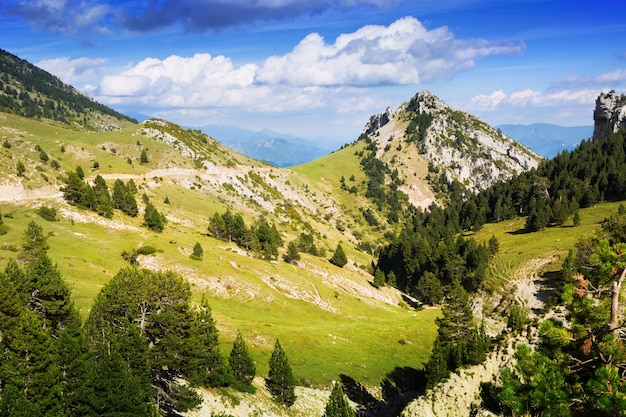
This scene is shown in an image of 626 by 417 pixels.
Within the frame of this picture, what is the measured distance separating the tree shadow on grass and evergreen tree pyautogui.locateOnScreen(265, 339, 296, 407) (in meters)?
11.3

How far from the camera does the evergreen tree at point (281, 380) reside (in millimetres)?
44500

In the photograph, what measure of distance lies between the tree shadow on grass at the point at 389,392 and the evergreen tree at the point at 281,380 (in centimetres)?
1130

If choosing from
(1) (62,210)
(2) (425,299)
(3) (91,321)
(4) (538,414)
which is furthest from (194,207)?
(4) (538,414)

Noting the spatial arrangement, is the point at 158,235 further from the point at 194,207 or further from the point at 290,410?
the point at 290,410

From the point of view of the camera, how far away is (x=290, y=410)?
44938 mm

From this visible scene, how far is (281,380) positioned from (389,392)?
21087 millimetres

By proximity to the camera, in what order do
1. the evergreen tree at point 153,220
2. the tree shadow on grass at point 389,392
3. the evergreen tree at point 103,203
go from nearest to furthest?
the tree shadow on grass at point 389,392, the evergreen tree at point 103,203, the evergreen tree at point 153,220

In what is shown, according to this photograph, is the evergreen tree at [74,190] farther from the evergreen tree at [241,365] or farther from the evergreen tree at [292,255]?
the evergreen tree at [241,365]

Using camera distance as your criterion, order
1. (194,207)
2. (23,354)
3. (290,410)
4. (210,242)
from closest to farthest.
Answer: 1. (23,354)
2. (290,410)
3. (210,242)
4. (194,207)

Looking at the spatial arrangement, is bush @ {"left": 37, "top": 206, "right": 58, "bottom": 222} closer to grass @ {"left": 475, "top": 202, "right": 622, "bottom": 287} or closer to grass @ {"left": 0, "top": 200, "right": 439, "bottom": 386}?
grass @ {"left": 0, "top": 200, "right": 439, "bottom": 386}

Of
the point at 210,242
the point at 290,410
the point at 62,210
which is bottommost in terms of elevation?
the point at 290,410

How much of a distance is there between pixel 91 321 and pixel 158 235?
224ft

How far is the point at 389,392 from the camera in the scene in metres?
57.0

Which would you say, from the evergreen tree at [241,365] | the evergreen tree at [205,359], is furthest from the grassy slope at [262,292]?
the evergreen tree at [205,359]
